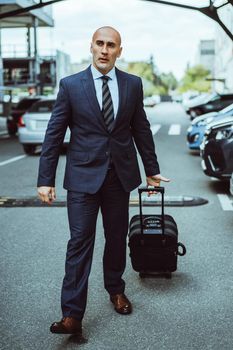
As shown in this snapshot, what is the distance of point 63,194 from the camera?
9.05 meters

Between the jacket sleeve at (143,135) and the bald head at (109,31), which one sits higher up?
the bald head at (109,31)

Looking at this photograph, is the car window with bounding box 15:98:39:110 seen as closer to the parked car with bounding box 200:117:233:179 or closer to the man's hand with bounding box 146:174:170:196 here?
the parked car with bounding box 200:117:233:179

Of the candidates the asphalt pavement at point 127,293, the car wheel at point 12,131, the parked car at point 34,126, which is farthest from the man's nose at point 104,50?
the car wheel at point 12,131

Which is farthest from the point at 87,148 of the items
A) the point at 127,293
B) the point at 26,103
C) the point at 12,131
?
the point at 12,131

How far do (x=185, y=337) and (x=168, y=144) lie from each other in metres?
14.7

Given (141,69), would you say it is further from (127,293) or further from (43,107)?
(127,293)

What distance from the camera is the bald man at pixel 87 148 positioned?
3.44m

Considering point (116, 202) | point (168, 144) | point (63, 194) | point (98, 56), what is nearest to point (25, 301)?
point (116, 202)

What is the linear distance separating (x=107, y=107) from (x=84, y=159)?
353 mm

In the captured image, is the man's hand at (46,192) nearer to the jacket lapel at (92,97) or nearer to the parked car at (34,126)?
the jacket lapel at (92,97)

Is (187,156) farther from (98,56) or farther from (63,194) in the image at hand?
(98,56)

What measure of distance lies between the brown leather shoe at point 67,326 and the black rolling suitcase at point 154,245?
1095 mm

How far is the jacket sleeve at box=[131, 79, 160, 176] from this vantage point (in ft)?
12.2

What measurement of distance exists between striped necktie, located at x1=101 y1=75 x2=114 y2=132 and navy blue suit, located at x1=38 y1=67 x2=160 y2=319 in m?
0.03
